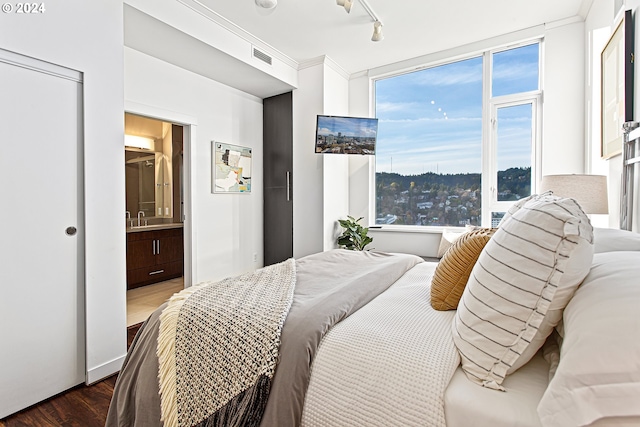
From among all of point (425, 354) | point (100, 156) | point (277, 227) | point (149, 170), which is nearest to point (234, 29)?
point (100, 156)

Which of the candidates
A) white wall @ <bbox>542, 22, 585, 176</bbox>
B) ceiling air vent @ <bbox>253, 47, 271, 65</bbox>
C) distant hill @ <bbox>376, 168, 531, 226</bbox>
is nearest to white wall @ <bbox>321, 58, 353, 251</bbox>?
distant hill @ <bbox>376, 168, 531, 226</bbox>

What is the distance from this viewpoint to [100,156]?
2.15 m

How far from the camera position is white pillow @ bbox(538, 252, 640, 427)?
646 millimetres

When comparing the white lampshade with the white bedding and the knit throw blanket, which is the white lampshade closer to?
the white bedding

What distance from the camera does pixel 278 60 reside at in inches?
153

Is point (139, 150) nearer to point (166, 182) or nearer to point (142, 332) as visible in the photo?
point (166, 182)

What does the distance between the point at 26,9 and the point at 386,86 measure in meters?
3.73

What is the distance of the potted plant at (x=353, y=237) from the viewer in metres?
4.13

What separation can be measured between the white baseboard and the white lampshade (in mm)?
3241

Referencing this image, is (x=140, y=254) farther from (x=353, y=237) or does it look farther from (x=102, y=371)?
(x=353, y=237)

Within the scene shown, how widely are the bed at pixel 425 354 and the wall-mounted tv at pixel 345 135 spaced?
2686 millimetres

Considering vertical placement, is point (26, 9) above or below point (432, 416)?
above

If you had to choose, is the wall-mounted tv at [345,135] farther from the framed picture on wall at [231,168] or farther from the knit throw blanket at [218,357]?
the knit throw blanket at [218,357]

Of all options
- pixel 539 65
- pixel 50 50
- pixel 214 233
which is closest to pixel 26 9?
pixel 50 50
